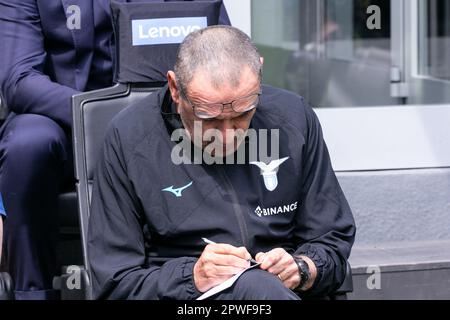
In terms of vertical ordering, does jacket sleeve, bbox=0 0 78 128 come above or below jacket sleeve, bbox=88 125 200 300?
above

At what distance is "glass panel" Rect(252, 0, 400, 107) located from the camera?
4.95 meters

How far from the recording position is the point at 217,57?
261cm

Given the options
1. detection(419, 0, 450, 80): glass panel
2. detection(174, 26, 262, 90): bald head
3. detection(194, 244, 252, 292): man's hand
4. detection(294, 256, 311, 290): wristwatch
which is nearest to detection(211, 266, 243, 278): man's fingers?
detection(194, 244, 252, 292): man's hand

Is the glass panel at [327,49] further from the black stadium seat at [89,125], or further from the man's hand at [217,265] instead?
the man's hand at [217,265]

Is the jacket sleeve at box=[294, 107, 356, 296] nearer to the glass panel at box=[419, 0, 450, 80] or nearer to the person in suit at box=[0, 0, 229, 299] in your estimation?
the person in suit at box=[0, 0, 229, 299]

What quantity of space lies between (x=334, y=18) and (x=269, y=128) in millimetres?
3340

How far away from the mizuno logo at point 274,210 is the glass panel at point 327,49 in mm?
2061

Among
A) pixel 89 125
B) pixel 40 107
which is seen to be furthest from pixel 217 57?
pixel 40 107

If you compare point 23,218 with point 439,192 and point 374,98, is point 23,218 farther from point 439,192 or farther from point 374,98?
point 374,98

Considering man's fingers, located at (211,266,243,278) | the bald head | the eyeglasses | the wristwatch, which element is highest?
the bald head

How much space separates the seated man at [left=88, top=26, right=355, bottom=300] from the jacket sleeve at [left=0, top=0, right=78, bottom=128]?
2.18 ft

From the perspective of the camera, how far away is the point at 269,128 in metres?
2.85

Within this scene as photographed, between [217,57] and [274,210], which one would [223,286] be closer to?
[274,210]

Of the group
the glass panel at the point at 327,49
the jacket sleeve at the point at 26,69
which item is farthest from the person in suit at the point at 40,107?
the glass panel at the point at 327,49
